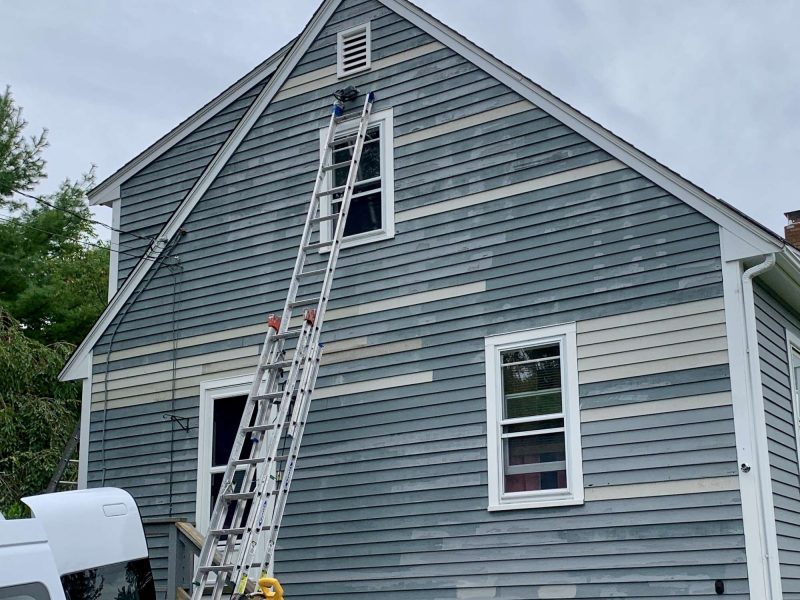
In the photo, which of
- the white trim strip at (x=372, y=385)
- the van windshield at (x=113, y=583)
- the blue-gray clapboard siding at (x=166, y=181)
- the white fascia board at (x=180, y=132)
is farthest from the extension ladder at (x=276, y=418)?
the blue-gray clapboard siding at (x=166, y=181)

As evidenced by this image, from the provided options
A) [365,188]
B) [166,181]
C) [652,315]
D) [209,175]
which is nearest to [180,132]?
[166,181]

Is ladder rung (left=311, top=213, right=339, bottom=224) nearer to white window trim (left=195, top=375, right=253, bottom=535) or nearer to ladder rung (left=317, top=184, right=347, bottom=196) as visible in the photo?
ladder rung (left=317, top=184, right=347, bottom=196)

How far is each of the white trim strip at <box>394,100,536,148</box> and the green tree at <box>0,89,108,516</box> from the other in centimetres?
1267

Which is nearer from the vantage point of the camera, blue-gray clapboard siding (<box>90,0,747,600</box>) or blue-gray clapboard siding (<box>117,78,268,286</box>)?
blue-gray clapboard siding (<box>90,0,747,600</box>)

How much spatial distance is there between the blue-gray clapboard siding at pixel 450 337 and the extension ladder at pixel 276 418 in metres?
0.43

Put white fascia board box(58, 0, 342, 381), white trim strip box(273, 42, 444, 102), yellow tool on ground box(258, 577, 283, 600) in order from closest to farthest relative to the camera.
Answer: yellow tool on ground box(258, 577, 283, 600) < white trim strip box(273, 42, 444, 102) < white fascia board box(58, 0, 342, 381)

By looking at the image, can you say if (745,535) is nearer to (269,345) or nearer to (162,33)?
(269,345)

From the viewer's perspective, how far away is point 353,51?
38.4 feet

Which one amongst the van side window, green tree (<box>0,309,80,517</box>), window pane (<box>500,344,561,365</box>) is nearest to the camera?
the van side window

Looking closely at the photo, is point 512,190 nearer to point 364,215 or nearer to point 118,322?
point 364,215

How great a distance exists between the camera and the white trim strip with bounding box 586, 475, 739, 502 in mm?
8406

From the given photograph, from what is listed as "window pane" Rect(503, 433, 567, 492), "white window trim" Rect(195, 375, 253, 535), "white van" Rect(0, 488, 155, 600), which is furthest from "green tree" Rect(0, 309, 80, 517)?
"white van" Rect(0, 488, 155, 600)

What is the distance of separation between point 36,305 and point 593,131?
64.3 ft

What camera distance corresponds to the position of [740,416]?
8430 millimetres
